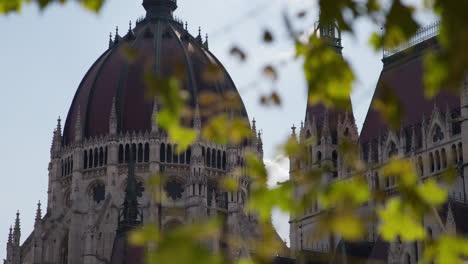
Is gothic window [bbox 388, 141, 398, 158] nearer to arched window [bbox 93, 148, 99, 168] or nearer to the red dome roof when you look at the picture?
the red dome roof

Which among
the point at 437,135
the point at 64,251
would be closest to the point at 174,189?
the point at 64,251

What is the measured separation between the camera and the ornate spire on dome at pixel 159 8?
293 ft

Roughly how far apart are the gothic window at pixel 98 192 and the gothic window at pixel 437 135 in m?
30.8

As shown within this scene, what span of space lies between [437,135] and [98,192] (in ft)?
105

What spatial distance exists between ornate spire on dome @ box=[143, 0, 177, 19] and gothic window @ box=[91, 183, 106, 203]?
1628cm

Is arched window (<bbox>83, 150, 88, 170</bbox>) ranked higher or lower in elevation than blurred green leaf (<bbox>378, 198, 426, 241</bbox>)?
higher

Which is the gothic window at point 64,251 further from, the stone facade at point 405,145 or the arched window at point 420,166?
the arched window at point 420,166

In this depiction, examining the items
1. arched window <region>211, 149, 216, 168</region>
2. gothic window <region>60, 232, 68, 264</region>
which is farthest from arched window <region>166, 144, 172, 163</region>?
gothic window <region>60, 232, 68, 264</region>

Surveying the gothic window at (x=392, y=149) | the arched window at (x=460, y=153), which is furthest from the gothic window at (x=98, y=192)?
the arched window at (x=460, y=153)

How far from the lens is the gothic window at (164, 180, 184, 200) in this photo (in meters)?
78.9

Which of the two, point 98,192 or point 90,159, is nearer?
point 98,192

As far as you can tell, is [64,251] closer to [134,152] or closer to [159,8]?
[134,152]

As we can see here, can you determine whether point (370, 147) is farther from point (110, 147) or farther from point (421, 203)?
point (421, 203)

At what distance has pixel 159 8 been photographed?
295 ft
